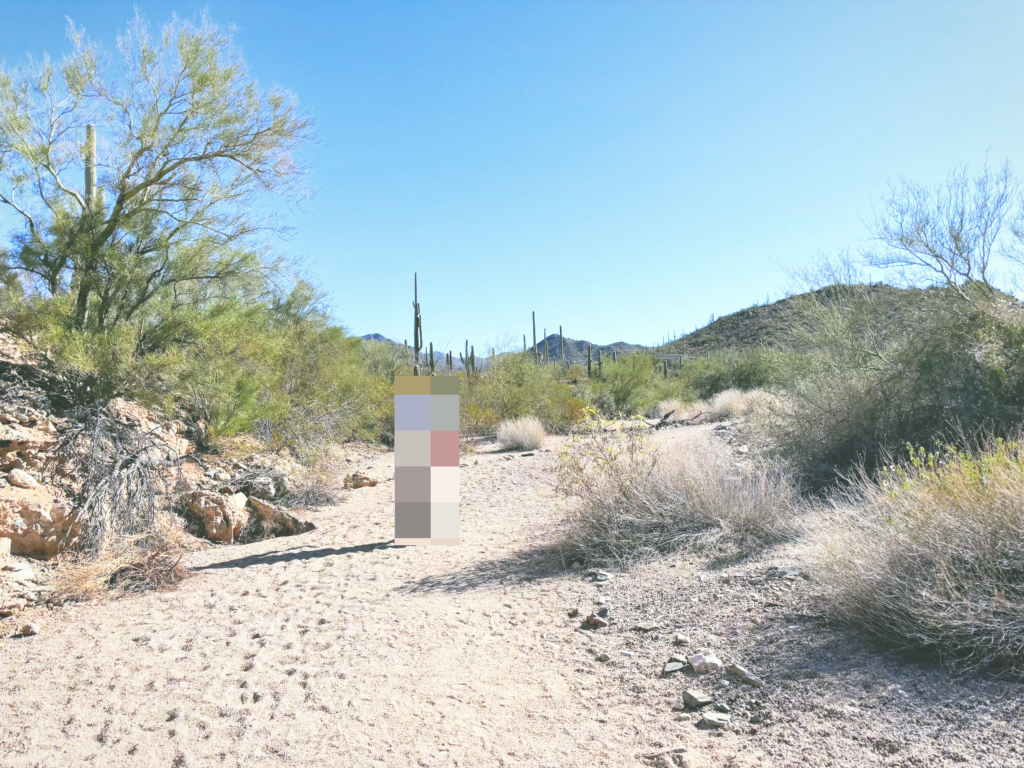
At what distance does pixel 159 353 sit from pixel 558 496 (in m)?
5.96

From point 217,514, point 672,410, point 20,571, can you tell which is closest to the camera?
point 20,571

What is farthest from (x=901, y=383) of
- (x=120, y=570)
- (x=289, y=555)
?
(x=120, y=570)

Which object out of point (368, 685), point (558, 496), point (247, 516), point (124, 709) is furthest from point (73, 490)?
point (558, 496)

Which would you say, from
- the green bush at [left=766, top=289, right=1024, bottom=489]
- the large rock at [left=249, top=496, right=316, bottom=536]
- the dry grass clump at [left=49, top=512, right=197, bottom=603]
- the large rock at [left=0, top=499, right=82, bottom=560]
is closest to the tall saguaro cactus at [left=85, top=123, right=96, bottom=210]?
the large rock at [left=0, top=499, right=82, bottom=560]

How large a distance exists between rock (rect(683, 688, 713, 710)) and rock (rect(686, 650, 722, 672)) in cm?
25

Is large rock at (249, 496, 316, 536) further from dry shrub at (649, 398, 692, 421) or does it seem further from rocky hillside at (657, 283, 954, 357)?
dry shrub at (649, 398, 692, 421)

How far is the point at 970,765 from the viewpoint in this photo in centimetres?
263

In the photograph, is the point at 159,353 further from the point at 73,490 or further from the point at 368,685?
the point at 368,685

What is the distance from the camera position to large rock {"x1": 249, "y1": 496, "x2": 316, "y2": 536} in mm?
8961

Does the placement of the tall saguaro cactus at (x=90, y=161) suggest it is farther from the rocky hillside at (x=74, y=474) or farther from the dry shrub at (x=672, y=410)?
the dry shrub at (x=672, y=410)

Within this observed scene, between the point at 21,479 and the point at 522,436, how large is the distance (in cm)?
1223

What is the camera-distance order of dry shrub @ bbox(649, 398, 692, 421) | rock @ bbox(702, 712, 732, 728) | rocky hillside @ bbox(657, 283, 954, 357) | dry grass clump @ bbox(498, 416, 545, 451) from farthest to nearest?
1. dry shrub @ bbox(649, 398, 692, 421)
2. dry grass clump @ bbox(498, 416, 545, 451)
3. rocky hillside @ bbox(657, 283, 954, 357)
4. rock @ bbox(702, 712, 732, 728)

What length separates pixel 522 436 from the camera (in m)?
17.7

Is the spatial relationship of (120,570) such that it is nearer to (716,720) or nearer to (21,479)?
(21,479)
